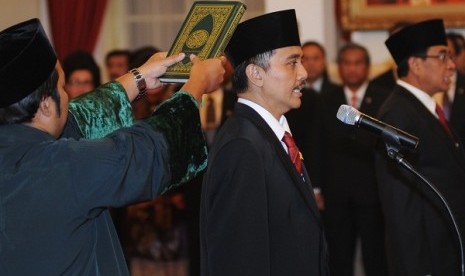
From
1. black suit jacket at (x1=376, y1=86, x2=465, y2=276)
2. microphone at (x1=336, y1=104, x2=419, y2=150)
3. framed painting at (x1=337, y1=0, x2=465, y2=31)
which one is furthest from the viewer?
framed painting at (x1=337, y1=0, x2=465, y2=31)

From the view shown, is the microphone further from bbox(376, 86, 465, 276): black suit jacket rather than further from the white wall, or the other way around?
the white wall

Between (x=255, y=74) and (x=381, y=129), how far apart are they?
641 millimetres

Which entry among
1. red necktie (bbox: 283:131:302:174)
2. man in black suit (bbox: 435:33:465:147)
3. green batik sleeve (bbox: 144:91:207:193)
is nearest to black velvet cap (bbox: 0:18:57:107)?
Result: green batik sleeve (bbox: 144:91:207:193)

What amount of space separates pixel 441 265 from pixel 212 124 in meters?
3.53

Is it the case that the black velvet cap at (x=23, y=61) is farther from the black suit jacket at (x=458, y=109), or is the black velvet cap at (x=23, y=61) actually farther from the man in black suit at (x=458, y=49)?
the man in black suit at (x=458, y=49)

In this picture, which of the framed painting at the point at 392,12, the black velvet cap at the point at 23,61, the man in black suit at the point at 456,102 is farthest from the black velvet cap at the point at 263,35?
the framed painting at the point at 392,12

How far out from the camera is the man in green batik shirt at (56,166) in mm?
2574

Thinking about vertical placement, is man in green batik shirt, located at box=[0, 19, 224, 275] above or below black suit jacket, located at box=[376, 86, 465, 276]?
above

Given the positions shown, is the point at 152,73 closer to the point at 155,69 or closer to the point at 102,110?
the point at 155,69

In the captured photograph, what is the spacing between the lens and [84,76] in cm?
619

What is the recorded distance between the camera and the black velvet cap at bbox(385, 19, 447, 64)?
16.9ft

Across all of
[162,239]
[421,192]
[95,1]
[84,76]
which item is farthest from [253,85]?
[95,1]

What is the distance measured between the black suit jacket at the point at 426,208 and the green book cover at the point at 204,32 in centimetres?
191

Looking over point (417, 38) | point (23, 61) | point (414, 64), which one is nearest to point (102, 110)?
point (23, 61)
